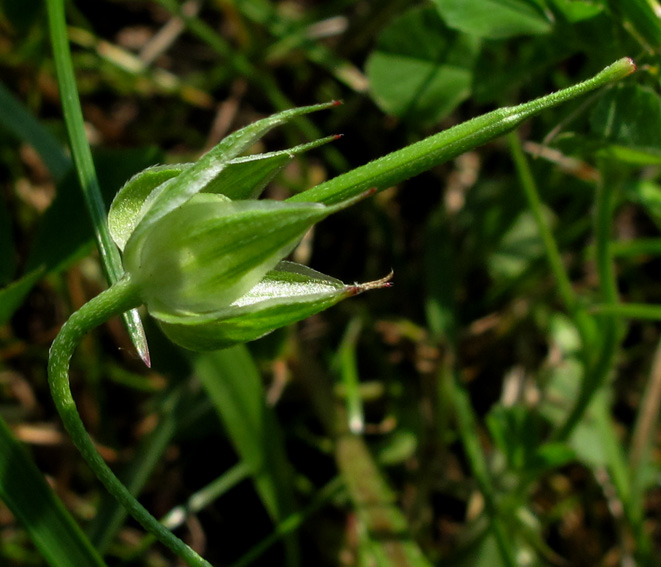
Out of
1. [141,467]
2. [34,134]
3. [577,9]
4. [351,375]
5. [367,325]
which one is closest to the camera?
[577,9]

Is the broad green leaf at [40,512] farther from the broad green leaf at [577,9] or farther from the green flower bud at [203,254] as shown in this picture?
the broad green leaf at [577,9]

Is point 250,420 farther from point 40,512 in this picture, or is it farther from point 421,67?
point 421,67

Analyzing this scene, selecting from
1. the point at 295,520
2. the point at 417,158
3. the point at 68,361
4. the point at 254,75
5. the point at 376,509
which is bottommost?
the point at 376,509

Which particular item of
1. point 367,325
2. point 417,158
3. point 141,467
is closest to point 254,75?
point 367,325

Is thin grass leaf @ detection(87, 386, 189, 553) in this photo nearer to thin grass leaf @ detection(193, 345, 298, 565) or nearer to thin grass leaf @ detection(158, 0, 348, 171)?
thin grass leaf @ detection(193, 345, 298, 565)

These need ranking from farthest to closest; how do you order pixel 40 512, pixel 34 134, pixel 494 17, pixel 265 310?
pixel 34 134, pixel 494 17, pixel 40 512, pixel 265 310

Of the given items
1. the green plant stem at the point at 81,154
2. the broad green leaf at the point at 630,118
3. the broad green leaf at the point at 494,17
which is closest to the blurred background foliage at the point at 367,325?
the broad green leaf at the point at 494,17

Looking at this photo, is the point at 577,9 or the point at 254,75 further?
the point at 254,75

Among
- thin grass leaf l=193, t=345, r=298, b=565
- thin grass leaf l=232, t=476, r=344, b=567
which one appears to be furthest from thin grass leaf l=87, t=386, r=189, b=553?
thin grass leaf l=232, t=476, r=344, b=567
